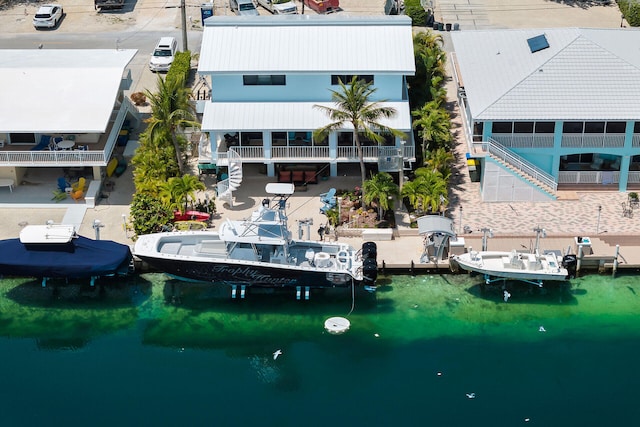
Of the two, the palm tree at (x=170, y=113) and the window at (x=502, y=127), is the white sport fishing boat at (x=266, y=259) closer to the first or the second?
the palm tree at (x=170, y=113)

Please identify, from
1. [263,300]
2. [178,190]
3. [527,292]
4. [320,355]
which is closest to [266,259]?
[263,300]

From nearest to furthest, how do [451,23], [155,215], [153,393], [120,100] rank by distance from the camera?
[153,393]
[155,215]
[120,100]
[451,23]

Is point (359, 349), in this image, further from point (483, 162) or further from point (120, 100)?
point (120, 100)

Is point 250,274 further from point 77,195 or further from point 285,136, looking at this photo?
point 77,195

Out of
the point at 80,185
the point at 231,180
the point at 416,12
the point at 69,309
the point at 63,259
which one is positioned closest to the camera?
the point at 63,259

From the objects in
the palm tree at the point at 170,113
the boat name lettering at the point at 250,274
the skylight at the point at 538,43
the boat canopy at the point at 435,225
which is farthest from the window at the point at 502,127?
the palm tree at the point at 170,113

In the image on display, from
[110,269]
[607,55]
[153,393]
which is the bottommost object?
[153,393]

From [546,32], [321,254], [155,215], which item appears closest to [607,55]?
[546,32]
